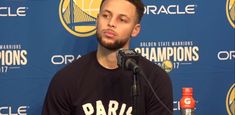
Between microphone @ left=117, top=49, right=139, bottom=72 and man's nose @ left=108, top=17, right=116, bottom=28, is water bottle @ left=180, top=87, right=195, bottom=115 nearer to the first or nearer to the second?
microphone @ left=117, top=49, right=139, bottom=72

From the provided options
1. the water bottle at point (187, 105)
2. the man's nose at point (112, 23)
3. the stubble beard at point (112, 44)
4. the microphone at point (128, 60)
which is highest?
the man's nose at point (112, 23)

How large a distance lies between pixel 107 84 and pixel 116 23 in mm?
235

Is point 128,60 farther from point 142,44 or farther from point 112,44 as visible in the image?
point 142,44

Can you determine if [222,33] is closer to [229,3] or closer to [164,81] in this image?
[229,3]

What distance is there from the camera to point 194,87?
2.08 meters

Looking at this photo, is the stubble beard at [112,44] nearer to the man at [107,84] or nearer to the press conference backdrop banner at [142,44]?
the man at [107,84]

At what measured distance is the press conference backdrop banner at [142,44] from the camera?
1.90m

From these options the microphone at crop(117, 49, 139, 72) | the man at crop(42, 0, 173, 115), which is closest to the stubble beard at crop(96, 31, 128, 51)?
the man at crop(42, 0, 173, 115)

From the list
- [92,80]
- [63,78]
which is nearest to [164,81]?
[92,80]

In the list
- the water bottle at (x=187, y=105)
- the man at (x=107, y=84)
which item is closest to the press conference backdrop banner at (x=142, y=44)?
the man at (x=107, y=84)

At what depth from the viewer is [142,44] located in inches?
79.4

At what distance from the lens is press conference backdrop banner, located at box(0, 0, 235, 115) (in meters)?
1.90

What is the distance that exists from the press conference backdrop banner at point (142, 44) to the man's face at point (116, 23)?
0.92 ft

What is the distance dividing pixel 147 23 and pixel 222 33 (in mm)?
352
